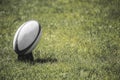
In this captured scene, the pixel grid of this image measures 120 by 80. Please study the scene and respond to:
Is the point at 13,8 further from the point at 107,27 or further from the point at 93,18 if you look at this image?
the point at 107,27

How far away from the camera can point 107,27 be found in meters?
11.1

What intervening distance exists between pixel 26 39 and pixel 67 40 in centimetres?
226

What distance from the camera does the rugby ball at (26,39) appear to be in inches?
314

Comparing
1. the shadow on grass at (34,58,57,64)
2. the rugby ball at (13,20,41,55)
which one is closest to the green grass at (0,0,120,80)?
the shadow on grass at (34,58,57,64)

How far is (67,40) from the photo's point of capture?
32.8ft

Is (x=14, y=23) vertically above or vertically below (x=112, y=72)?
above

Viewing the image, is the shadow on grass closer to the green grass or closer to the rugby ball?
the green grass

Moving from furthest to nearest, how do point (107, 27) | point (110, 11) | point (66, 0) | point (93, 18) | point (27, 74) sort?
point (66, 0), point (110, 11), point (93, 18), point (107, 27), point (27, 74)

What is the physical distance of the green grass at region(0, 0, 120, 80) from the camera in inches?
295

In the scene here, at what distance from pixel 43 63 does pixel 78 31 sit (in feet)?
10.5

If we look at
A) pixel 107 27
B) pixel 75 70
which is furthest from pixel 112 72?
pixel 107 27

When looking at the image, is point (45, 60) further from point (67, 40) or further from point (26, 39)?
point (67, 40)

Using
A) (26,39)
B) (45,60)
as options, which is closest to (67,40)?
(45,60)

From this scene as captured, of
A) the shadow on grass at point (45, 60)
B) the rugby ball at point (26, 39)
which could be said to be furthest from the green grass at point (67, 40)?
the rugby ball at point (26, 39)
